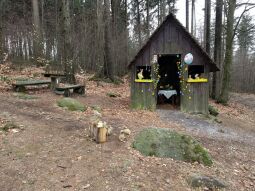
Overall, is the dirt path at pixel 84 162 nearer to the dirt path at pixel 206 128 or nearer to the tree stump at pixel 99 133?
the tree stump at pixel 99 133

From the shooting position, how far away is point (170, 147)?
5.91 meters

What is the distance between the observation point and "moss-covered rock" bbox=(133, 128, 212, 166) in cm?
569

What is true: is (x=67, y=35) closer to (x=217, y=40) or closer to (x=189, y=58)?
(x=189, y=58)

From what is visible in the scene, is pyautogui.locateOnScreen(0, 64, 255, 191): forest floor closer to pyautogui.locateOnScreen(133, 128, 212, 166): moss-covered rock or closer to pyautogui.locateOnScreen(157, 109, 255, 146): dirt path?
pyautogui.locateOnScreen(157, 109, 255, 146): dirt path

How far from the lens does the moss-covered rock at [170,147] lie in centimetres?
569

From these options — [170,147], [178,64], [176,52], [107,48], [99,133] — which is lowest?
[170,147]

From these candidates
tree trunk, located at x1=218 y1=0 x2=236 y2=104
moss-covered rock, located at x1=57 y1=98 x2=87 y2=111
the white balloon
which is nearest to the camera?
moss-covered rock, located at x1=57 y1=98 x2=87 y2=111

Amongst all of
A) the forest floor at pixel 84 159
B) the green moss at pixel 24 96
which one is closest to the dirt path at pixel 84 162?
the forest floor at pixel 84 159

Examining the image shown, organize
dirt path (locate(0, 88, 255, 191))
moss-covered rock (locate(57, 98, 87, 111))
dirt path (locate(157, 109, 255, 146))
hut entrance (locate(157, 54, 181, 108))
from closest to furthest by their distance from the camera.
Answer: dirt path (locate(0, 88, 255, 191)), dirt path (locate(157, 109, 255, 146)), moss-covered rock (locate(57, 98, 87, 111)), hut entrance (locate(157, 54, 181, 108))

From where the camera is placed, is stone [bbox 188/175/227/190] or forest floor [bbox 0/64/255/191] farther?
stone [bbox 188/175/227/190]

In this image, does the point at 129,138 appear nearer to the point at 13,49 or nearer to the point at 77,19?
the point at 13,49

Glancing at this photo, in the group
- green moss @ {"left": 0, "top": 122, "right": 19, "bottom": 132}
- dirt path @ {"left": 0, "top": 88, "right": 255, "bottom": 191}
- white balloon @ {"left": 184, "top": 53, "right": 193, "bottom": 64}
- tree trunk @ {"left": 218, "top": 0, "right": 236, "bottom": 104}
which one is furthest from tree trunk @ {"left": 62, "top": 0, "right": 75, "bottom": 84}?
tree trunk @ {"left": 218, "top": 0, "right": 236, "bottom": 104}

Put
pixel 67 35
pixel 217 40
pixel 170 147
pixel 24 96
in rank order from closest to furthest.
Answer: pixel 170 147
pixel 24 96
pixel 67 35
pixel 217 40

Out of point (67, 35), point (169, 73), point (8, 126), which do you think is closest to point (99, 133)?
point (8, 126)
